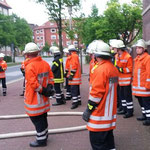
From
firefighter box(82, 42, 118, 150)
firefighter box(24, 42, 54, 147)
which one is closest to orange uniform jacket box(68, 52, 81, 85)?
firefighter box(24, 42, 54, 147)

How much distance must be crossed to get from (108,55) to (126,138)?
214 cm

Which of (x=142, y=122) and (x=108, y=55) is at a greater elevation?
(x=108, y=55)

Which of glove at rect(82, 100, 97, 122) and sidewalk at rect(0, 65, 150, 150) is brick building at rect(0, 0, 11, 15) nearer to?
sidewalk at rect(0, 65, 150, 150)

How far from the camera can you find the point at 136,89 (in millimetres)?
5402

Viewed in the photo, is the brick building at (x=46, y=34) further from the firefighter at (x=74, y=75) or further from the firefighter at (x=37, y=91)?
the firefighter at (x=37, y=91)

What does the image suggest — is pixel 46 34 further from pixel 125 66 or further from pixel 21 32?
pixel 125 66

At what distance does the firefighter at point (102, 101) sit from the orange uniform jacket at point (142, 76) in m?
→ 1.87

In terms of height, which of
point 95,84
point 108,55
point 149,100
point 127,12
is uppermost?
point 127,12

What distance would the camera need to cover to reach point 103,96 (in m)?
3.38

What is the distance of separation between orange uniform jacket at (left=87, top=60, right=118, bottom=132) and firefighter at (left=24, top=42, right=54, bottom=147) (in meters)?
1.24

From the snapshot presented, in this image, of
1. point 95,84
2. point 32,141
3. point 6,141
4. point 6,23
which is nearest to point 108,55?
point 95,84

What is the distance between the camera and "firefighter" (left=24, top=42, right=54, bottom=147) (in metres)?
4.16

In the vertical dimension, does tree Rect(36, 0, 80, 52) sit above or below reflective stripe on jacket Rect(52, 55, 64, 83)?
above

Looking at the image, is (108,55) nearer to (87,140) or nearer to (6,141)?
(87,140)
